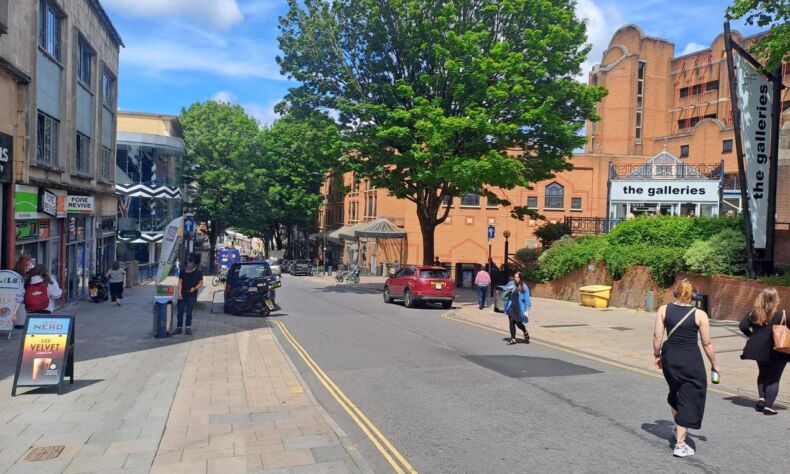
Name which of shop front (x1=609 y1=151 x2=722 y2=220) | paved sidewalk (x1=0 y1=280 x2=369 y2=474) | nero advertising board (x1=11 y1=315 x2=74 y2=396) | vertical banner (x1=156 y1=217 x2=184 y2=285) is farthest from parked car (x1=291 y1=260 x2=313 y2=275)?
nero advertising board (x1=11 y1=315 x2=74 y2=396)

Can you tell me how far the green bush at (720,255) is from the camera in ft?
57.3

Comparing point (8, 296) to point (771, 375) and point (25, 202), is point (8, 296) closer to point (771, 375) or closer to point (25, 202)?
point (25, 202)

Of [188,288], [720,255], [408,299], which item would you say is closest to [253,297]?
[188,288]

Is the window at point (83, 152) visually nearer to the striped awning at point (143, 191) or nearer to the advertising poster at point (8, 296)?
the striped awning at point (143, 191)

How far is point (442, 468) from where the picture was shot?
237 inches

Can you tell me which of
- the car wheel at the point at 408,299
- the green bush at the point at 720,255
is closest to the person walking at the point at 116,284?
the car wheel at the point at 408,299

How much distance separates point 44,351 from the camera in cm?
866

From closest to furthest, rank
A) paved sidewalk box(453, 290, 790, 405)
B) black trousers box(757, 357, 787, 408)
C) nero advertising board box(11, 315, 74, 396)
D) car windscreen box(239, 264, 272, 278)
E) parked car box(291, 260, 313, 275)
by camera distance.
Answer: black trousers box(757, 357, 787, 408) < nero advertising board box(11, 315, 74, 396) < paved sidewalk box(453, 290, 790, 405) < car windscreen box(239, 264, 272, 278) < parked car box(291, 260, 313, 275)

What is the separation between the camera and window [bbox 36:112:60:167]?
18.5 metres

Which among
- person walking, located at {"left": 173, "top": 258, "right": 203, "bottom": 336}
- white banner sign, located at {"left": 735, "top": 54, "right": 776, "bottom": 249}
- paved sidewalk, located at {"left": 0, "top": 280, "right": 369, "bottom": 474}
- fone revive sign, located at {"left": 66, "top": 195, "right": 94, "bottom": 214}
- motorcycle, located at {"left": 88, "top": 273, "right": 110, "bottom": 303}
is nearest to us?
paved sidewalk, located at {"left": 0, "top": 280, "right": 369, "bottom": 474}

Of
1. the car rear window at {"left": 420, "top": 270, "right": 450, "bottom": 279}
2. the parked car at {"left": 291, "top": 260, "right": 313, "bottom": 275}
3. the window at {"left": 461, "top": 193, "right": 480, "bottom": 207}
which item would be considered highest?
the window at {"left": 461, "top": 193, "right": 480, "bottom": 207}

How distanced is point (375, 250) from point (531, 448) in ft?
157

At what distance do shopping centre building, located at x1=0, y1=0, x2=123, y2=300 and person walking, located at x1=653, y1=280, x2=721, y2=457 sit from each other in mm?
14912

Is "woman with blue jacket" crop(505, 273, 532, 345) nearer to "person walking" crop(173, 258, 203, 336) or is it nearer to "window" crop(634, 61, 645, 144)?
"person walking" crop(173, 258, 203, 336)
